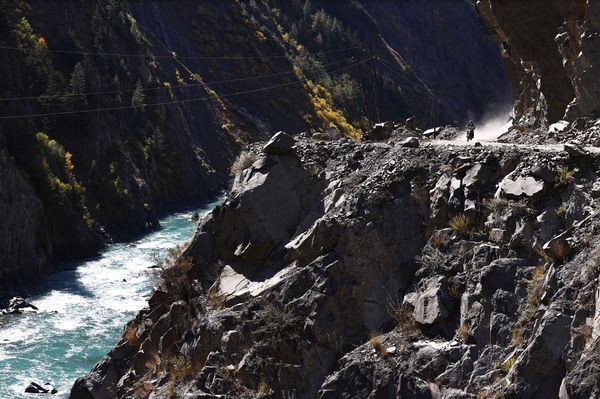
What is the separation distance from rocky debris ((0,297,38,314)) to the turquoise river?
40 centimetres

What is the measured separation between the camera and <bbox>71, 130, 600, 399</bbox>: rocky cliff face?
12711 millimetres

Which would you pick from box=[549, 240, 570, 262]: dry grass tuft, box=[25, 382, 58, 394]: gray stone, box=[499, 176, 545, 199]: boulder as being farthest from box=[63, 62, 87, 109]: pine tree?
box=[549, 240, 570, 262]: dry grass tuft

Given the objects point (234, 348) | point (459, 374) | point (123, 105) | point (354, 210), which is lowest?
point (459, 374)

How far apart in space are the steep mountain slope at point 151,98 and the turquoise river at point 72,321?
2658 mm

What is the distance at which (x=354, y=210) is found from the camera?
16.3 m

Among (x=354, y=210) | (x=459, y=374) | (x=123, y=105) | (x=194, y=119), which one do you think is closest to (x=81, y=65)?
(x=123, y=105)

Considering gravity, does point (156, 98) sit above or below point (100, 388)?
above

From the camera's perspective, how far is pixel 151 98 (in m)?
68.9

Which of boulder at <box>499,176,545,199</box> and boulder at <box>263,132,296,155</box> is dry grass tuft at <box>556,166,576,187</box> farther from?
boulder at <box>263,132,296,155</box>

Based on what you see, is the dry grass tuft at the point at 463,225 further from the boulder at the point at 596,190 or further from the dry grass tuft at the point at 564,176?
the boulder at the point at 596,190

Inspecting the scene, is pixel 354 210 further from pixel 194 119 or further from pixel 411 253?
pixel 194 119

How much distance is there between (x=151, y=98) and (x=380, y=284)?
5626 centimetres

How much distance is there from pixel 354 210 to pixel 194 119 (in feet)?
214

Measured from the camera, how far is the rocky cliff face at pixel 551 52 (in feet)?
76.4
